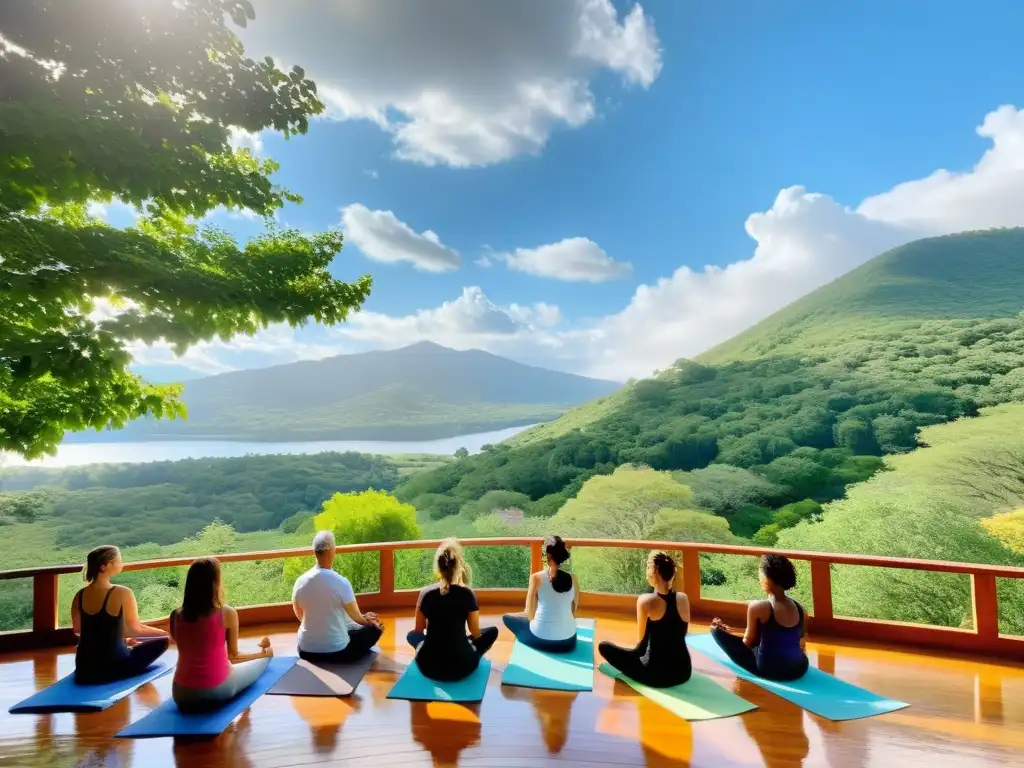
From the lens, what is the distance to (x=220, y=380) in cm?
4397

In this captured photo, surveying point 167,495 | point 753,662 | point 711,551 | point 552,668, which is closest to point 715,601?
point 711,551

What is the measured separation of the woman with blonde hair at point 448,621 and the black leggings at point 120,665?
6.49 feet

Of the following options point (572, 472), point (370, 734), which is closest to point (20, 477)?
point (572, 472)

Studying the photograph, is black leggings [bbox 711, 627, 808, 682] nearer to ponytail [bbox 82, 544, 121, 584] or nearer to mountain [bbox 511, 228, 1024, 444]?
ponytail [bbox 82, 544, 121, 584]

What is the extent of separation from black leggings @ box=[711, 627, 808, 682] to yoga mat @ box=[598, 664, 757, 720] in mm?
255

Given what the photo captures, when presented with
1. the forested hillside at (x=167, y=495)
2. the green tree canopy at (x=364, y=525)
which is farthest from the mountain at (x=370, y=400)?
the green tree canopy at (x=364, y=525)

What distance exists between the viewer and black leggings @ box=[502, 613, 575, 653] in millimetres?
4074

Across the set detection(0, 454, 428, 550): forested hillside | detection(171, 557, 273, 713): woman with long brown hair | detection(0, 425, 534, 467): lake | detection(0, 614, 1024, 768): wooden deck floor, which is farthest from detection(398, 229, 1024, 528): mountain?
detection(171, 557, 273, 713): woman with long brown hair

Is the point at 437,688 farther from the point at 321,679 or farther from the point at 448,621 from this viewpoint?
the point at 321,679

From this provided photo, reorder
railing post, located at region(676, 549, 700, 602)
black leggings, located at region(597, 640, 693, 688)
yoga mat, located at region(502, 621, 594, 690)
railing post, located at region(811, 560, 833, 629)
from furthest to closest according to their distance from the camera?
railing post, located at region(676, 549, 700, 602) < railing post, located at region(811, 560, 833, 629) < yoga mat, located at region(502, 621, 594, 690) < black leggings, located at region(597, 640, 693, 688)

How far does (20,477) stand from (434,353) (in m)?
Answer: 33.1

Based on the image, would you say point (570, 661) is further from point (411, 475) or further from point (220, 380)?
point (220, 380)

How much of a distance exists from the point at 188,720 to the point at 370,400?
42.8 metres

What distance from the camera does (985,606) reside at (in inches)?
161
